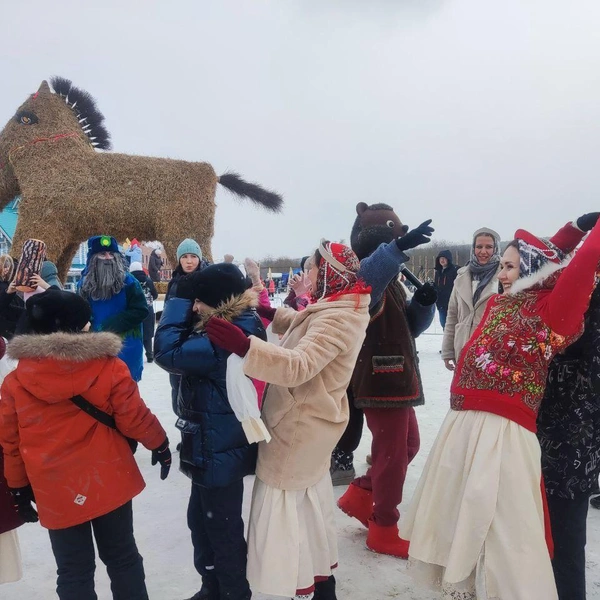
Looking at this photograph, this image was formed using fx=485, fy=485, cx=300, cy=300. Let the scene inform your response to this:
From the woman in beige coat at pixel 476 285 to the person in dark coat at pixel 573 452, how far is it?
1434mm

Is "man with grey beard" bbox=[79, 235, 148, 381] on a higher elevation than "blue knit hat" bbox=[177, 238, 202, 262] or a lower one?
lower

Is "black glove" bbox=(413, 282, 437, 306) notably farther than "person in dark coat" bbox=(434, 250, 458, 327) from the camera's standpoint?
No

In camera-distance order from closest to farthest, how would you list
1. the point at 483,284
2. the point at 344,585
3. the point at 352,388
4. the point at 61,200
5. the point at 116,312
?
the point at 344,585
the point at 352,388
the point at 483,284
the point at 116,312
the point at 61,200

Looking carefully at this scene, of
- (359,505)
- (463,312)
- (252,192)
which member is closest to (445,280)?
(252,192)

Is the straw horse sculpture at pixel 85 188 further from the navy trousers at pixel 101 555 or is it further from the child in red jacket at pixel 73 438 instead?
the navy trousers at pixel 101 555

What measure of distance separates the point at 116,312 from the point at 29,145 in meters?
3.79

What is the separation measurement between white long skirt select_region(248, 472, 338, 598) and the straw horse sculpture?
4.45 metres

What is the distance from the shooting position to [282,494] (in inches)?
73.1

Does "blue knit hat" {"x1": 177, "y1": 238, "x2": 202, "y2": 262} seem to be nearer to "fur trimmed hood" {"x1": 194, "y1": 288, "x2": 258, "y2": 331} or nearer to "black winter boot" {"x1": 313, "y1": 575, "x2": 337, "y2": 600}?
"fur trimmed hood" {"x1": 194, "y1": 288, "x2": 258, "y2": 331}

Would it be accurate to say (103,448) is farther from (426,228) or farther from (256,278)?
(256,278)

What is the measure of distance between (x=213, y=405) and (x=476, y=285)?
2222 millimetres

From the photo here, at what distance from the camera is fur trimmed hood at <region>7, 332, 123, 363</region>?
5.47ft

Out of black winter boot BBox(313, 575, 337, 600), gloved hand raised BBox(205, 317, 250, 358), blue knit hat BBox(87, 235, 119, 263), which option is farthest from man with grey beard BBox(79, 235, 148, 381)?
black winter boot BBox(313, 575, 337, 600)

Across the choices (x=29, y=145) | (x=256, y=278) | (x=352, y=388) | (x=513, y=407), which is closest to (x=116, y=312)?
(x=256, y=278)
